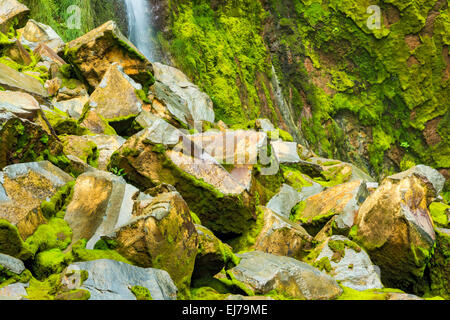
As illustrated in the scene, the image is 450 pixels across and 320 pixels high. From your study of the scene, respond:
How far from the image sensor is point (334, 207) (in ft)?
20.3

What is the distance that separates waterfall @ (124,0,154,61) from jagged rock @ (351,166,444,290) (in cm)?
1126

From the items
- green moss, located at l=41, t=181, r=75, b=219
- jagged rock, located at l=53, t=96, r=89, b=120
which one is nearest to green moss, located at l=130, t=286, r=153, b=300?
green moss, located at l=41, t=181, r=75, b=219

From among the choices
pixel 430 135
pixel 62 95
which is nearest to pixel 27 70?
pixel 62 95

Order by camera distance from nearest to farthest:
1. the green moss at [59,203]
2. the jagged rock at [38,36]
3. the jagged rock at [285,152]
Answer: the green moss at [59,203], the jagged rock at [285,152], the jagged rock at [38,36]

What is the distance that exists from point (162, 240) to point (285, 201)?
387 cm

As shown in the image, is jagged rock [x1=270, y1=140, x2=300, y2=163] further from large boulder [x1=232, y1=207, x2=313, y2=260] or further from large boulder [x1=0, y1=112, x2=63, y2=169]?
large boulder [x1=0, y1=112, x2=63, y2=169]

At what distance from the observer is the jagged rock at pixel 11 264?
9.34 feet

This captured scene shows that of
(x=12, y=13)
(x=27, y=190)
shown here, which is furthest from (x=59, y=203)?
(x=12, y=13)

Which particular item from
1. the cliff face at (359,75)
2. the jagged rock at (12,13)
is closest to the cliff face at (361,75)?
the cliff face at (359,75)

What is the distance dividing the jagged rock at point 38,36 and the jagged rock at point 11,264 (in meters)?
8.77

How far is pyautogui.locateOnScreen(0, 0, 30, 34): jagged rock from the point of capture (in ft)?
32.6

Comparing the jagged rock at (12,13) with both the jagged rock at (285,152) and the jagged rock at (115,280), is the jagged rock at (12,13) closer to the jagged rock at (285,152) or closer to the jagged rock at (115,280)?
the jagged rock at (285,152)

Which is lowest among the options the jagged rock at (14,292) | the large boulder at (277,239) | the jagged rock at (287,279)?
the large boulder at (277,239)
